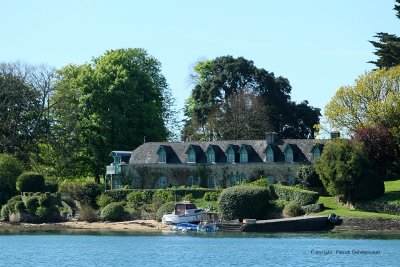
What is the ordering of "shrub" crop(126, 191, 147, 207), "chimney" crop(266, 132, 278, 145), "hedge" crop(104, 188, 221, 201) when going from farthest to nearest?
"chimney" crop(266, 132, 278, 145) < "hedge" crop(104, 188, 221, 201) < "shrub" crop(126, 191, 147, 207)

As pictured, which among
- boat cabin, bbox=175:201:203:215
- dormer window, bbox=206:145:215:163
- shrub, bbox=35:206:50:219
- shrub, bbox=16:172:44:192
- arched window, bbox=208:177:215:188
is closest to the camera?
boat cabin, bbox=175:201:203:215

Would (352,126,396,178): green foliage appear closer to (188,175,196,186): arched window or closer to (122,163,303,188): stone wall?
(122,163,303,188): stone wall

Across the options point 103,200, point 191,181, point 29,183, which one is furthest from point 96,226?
point 191,181

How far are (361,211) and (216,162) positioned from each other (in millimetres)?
19378

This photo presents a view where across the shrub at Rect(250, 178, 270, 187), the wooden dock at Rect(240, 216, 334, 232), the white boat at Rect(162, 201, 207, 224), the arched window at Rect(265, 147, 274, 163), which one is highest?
the arched window at Rect(265, 147, 274, 163)

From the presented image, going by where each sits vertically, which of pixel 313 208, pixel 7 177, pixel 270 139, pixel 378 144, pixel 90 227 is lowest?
pixel 90 227

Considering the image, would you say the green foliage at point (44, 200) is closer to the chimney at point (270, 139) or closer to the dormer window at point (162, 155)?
the dormer window at point (162, 155)

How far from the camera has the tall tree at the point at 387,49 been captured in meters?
98.6

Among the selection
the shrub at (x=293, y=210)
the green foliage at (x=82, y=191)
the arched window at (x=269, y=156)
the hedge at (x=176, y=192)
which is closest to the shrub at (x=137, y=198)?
the hedge at (x=176, y=192)

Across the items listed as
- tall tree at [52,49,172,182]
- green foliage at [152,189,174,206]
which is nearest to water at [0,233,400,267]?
green foliage at [152,189,174,206]

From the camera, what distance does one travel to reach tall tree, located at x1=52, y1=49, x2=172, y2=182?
101125 millimetres

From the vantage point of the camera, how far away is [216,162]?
9206cm

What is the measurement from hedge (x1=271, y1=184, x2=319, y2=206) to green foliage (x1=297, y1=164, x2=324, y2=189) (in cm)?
233

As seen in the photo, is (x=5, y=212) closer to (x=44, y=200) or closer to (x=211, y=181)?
(x=44, y=200)
